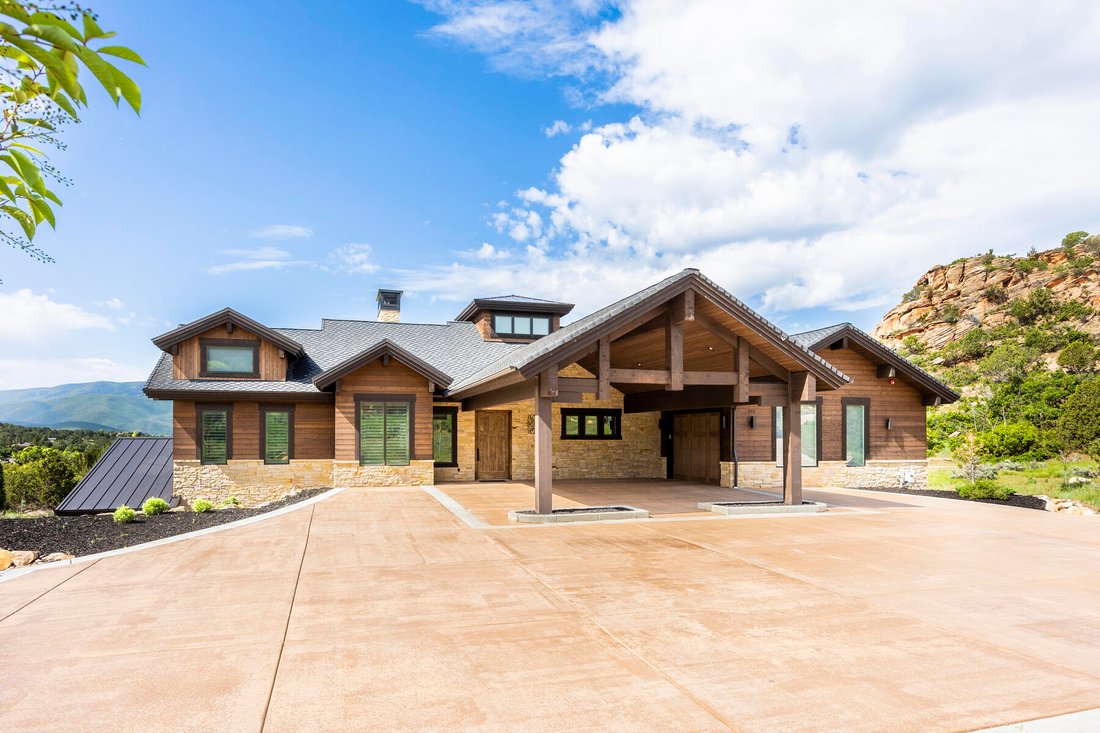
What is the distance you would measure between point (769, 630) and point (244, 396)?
15.0m

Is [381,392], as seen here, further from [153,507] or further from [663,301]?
[663,301]

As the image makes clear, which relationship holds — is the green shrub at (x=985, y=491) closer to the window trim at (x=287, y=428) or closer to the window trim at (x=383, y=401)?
the window trim at (x=383, y=401)

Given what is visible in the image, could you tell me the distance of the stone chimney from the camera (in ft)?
81.3

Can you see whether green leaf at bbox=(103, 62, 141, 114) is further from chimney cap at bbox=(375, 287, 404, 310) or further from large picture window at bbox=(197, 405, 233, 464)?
chimney cap at bbox=(375, 287, 404, 310)

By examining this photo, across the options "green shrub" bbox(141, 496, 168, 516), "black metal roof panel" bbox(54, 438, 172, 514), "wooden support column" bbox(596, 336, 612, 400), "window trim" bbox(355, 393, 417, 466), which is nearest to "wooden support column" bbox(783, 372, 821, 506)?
"wooden support column" bbox(596, 336, 612, 400)

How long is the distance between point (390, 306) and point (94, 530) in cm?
1567

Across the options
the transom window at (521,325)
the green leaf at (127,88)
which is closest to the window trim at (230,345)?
the transom window at (521,325)

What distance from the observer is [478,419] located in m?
18.4

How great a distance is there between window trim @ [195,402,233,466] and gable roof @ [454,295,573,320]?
29.2 ft

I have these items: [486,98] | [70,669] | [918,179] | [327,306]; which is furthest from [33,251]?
[327,306]

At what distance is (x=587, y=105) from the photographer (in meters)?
18.3

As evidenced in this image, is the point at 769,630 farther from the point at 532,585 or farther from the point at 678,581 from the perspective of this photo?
the point at 532,585

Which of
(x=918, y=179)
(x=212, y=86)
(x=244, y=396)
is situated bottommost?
(x=244, y=396)

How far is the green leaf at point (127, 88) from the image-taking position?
157 centimetres
